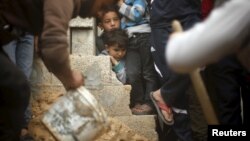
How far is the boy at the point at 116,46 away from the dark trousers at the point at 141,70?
10 cm

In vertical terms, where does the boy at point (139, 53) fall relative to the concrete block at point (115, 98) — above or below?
above

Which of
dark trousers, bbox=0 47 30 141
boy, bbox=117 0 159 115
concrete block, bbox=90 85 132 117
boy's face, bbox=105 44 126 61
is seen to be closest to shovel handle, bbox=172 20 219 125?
dark trousers, bbox=0 47 30 141

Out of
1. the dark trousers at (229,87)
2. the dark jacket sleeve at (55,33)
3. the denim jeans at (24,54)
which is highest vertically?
the dark jacket sleeve at (55,33)

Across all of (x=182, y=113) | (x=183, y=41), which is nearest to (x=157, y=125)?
(x=182, y=113)

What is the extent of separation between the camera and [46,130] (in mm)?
4504

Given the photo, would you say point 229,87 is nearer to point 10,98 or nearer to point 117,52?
point 117,52

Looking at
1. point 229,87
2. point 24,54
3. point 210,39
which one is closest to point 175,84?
point 229,87

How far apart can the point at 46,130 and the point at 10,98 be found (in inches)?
59.6

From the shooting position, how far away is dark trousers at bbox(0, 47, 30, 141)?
301 centimetres

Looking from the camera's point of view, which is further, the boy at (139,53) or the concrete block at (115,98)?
the boy at (139,53)

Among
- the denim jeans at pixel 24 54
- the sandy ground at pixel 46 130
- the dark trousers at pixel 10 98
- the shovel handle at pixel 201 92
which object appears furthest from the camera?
the denim jeans at pixel 24 54

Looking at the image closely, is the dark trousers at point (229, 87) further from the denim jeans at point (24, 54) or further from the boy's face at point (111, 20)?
the denim jeans at point (24, 54)

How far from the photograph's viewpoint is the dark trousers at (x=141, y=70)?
510 cm

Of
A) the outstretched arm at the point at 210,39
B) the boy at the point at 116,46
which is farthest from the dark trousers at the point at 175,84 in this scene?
the outstretched arm at the point at 210,39
